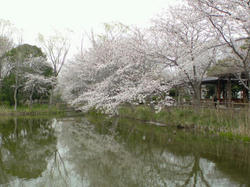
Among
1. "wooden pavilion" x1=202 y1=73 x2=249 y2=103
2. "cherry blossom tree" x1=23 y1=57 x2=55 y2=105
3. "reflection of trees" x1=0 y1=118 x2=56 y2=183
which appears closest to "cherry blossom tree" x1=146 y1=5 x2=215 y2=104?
"wooden pavilion" x1=202 y1=73 x2=249 y2=103

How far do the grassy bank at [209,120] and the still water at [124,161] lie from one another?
55 cm

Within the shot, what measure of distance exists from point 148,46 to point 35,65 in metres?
16.6

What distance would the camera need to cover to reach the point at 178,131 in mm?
12289

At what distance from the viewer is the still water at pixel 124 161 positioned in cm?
584

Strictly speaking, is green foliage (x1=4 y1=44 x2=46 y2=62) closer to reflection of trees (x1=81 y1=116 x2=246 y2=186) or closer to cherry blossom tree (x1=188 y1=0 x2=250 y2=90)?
reflection of trees (x1=81 y1=116 x2=246 y2=186)

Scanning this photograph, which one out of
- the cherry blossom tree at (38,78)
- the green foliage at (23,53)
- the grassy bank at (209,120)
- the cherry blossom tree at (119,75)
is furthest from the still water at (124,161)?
the green foliage at (23,53)

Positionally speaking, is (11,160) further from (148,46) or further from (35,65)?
(35,65)

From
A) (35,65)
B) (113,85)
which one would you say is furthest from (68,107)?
(113,85)

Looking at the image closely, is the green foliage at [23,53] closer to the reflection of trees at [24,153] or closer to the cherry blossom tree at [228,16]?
the reflection of trees at [24,153]

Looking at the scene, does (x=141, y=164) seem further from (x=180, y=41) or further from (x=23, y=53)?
(x=23, y=53)

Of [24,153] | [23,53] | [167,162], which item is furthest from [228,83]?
[23,53]

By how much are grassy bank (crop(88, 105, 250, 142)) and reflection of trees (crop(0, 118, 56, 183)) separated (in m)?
7.11

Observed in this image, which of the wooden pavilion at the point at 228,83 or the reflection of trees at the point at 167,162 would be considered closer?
the reflection of trees at the point at 167,162

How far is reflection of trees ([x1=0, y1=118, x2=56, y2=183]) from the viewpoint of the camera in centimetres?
656
